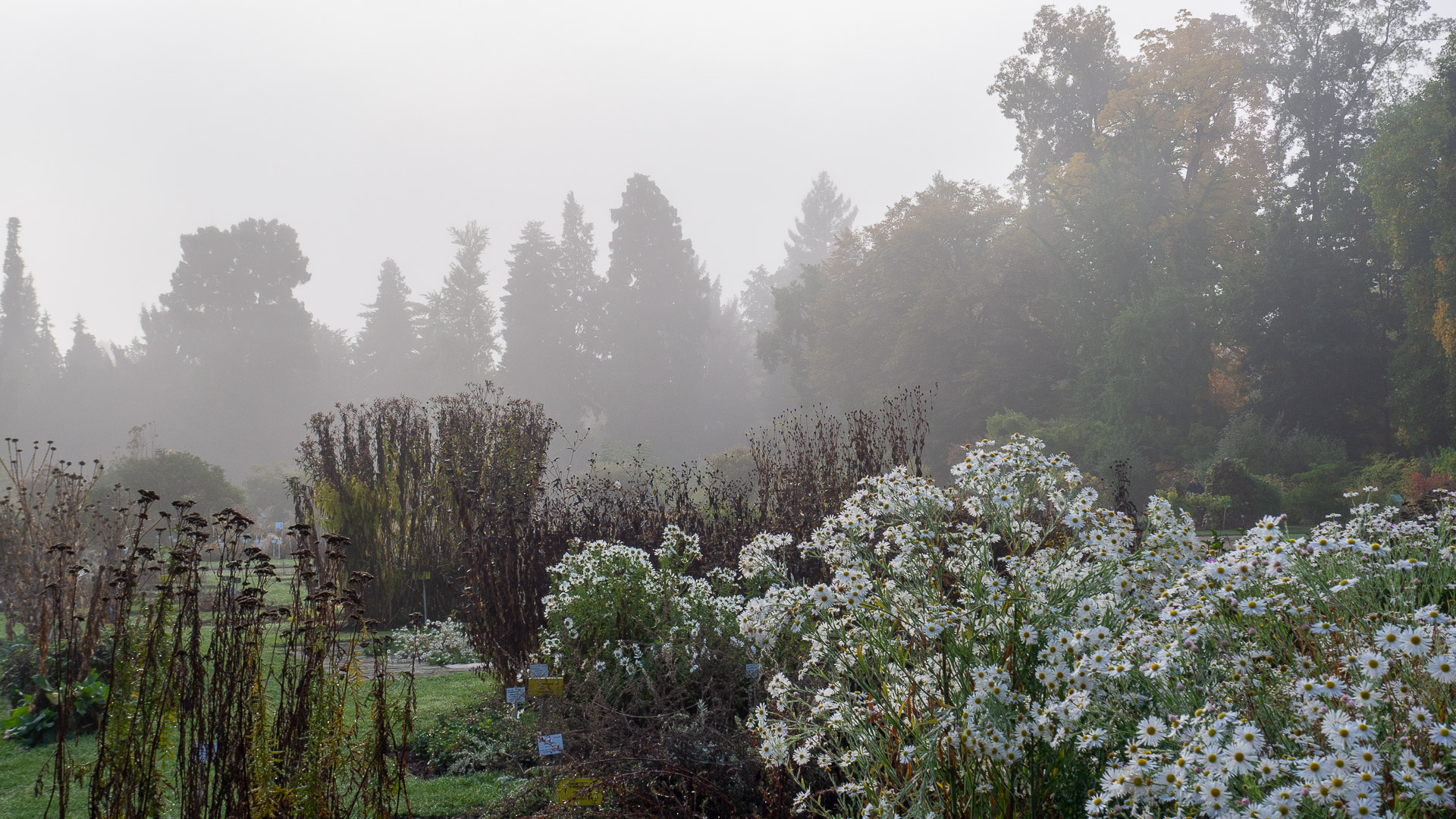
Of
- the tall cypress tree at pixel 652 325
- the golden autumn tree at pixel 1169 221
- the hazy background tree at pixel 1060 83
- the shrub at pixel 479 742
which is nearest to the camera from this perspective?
the shrub at pixel 479 742

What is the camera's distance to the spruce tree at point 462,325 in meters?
41.9

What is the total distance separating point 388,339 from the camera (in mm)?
45750

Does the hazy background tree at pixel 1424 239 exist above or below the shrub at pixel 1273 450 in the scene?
above

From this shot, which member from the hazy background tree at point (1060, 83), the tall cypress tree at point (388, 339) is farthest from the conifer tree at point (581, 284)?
the hazy background tree at point (1060, 83)

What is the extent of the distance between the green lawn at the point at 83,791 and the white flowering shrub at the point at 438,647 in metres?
2.01

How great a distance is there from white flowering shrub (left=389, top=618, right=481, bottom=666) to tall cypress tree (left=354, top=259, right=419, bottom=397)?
132ft

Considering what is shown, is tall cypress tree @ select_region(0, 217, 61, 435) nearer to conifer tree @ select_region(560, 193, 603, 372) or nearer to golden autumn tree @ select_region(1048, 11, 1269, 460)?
conifer tree @ select_region(560, 193, 603, 372)

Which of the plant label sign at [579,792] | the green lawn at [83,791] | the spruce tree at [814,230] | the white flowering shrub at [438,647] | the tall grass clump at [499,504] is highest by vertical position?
the spruce tree at [814,230]

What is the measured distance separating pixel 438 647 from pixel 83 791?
3.46m

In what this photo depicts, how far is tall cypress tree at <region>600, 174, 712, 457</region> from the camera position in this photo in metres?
38.2

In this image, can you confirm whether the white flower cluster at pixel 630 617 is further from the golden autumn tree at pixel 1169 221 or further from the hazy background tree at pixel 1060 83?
the hazy background tree at pixel 1060 83

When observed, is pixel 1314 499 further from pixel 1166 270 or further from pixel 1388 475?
pixel 1166 270

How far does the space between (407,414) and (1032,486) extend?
8444 mm

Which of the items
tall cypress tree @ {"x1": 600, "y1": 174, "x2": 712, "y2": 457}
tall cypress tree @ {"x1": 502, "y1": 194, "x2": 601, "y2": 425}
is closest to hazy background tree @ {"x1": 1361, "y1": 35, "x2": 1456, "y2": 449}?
tall cypress tree @ {"x1": 600, "y1": 174, "x2": 712, "y2": 457}
